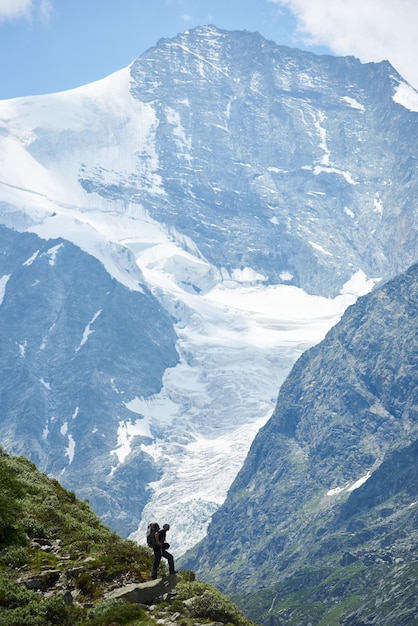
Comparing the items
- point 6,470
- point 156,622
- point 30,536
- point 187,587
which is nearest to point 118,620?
point 156,622

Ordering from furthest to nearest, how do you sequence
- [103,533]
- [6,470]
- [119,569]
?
[6,470] < [103,533] < [119,569]

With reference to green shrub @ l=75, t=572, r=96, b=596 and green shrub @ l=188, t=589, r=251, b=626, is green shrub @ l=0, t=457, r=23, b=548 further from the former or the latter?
green shrub @ l=188, t=589, r=251, b=626

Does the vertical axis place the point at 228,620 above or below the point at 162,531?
below

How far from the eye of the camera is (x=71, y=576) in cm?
3944

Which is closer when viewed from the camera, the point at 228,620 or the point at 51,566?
the point at 228,620

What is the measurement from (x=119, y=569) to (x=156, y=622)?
16.8ft

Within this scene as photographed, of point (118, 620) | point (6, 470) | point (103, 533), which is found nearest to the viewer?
point (118, 620)

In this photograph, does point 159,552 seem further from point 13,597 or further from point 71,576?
point 13,597

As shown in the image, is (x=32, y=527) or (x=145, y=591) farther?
(x=32, y=527)

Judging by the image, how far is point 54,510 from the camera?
4794 centimetres

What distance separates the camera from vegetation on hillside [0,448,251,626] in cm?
3538

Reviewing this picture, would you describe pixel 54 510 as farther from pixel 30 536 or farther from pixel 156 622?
pixel 156 622

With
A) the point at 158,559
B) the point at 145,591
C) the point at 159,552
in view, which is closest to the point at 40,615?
the point at 145,591

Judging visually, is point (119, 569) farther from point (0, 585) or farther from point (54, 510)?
point (54, 510)
